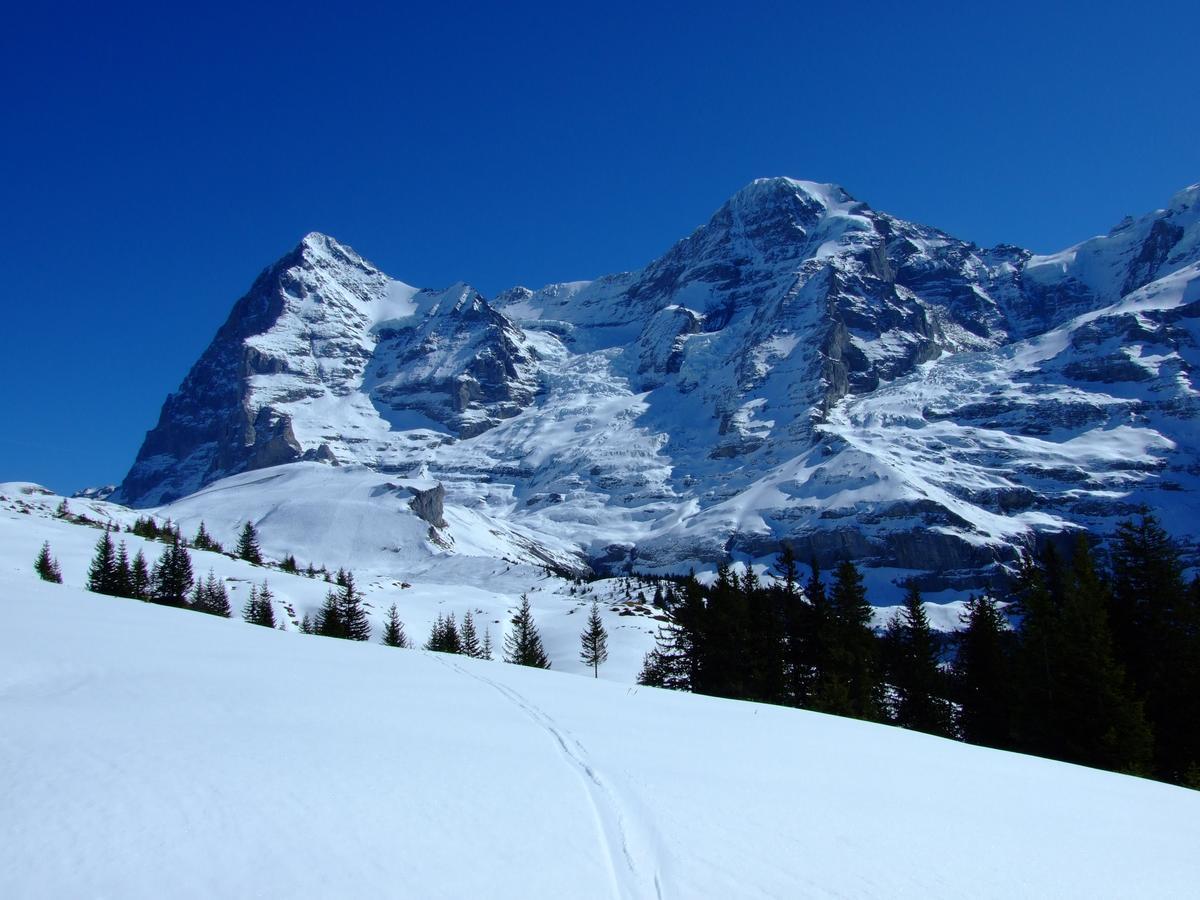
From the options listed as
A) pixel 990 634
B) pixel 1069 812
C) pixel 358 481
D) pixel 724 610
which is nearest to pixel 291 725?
pixel 1069 812

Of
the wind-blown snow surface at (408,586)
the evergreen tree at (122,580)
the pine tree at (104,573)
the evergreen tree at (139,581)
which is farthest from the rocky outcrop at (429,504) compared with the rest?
the evergreen tree at (122,580)

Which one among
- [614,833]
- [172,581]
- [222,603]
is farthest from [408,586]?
[614,833]

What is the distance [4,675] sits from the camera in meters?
10.3

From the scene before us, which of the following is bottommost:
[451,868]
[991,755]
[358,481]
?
[991,755]

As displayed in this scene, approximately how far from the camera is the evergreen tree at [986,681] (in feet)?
92.8

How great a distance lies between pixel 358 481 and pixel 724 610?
179 meters

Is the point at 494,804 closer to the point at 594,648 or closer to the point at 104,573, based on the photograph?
the point at 594,648

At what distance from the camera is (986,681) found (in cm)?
3089

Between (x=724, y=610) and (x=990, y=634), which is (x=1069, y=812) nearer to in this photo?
(x=724, y=610)

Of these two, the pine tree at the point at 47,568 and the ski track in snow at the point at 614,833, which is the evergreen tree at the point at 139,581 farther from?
the ski track in snow at the point at 614,833

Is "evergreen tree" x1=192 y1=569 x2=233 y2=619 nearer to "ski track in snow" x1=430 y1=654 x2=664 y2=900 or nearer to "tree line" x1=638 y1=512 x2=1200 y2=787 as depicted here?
"tree line" x1=638 y1=512 x2=1200 y2=787

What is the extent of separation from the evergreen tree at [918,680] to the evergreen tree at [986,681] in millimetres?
1070

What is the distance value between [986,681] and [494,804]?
30.7m

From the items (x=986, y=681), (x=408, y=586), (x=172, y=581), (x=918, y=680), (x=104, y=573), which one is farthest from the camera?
(x=408, y=586)
